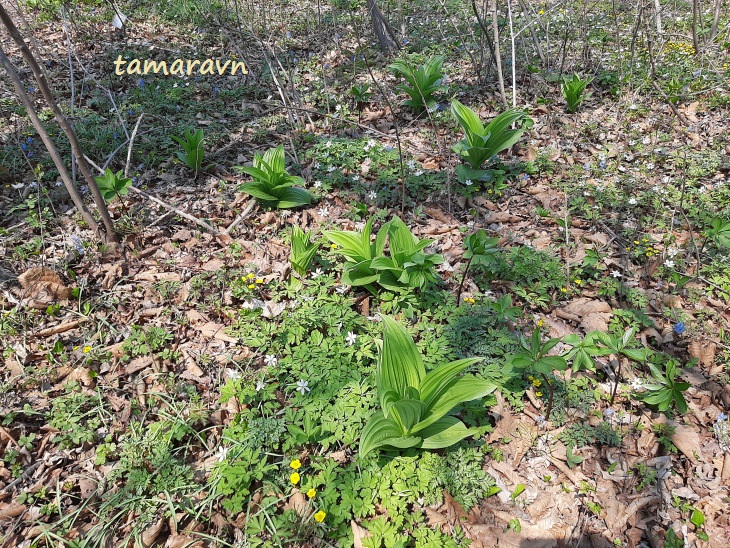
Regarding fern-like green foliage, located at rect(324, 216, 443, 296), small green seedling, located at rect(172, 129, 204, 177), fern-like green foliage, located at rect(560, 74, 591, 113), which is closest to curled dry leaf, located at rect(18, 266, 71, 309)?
small green seedling, located at rect(172, 129, 204, 177)

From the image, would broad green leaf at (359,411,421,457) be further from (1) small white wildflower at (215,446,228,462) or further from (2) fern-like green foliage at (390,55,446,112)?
(2) fern-like green foliage at (390,55,446,112)

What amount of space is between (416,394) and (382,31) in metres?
4.86

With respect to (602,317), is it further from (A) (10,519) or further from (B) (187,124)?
(B) (187,124)

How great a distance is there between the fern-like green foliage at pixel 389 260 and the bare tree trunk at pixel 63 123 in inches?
56.9

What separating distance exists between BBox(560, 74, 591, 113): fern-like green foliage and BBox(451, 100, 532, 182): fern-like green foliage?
92 cm

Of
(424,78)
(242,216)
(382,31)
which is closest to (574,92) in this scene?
(424,78)

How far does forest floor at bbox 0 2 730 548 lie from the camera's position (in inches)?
72.6

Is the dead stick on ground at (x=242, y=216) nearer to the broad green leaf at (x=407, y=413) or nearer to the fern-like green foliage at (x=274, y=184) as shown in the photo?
the fern-like green foliage at (x=274, y=184)

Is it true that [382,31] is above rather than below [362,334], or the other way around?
above

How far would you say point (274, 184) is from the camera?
339cm

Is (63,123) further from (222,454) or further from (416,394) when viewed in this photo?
(416,394)

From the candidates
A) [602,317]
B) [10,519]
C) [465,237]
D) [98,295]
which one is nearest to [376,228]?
[465,237]

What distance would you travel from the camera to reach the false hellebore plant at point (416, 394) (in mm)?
1905

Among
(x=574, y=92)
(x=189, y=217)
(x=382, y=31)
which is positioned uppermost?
(x=382, y=31)
